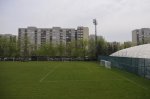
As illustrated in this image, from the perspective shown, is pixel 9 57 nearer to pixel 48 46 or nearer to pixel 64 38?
pixel 48 46

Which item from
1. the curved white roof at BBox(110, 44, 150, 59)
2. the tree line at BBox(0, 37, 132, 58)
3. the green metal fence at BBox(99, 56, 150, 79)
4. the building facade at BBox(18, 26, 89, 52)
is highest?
the building facade at BBox(18, 26, 89, 52)

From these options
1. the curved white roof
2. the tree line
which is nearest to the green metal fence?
the curved white roof

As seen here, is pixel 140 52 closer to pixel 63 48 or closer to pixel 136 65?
pixel 136 65

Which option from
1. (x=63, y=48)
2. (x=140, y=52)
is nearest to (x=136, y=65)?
(x=140, y=52)

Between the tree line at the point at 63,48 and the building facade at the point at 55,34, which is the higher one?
the building facade at the point at 55,34

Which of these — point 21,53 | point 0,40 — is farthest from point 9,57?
point 21,53

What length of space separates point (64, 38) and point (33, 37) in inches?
814

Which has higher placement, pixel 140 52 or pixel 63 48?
pixel 63 48

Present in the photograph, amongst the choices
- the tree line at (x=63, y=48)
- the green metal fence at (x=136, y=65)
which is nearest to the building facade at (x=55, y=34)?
the tree line at (x=63, y=48)

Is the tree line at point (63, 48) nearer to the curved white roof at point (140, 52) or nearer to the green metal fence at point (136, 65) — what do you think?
the curved white roof at point (140, 52)

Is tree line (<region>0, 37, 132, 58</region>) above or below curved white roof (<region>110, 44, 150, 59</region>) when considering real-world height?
above

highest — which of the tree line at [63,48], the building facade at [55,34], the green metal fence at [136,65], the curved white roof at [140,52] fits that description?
the building facade at [55,34]

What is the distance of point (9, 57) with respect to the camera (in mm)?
109375

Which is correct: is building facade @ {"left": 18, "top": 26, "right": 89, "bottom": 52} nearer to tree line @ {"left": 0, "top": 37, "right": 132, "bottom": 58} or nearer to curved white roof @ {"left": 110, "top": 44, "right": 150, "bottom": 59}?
tree line @ {"left": 0, "top": 37, "right": 132, "bottom": 58}
